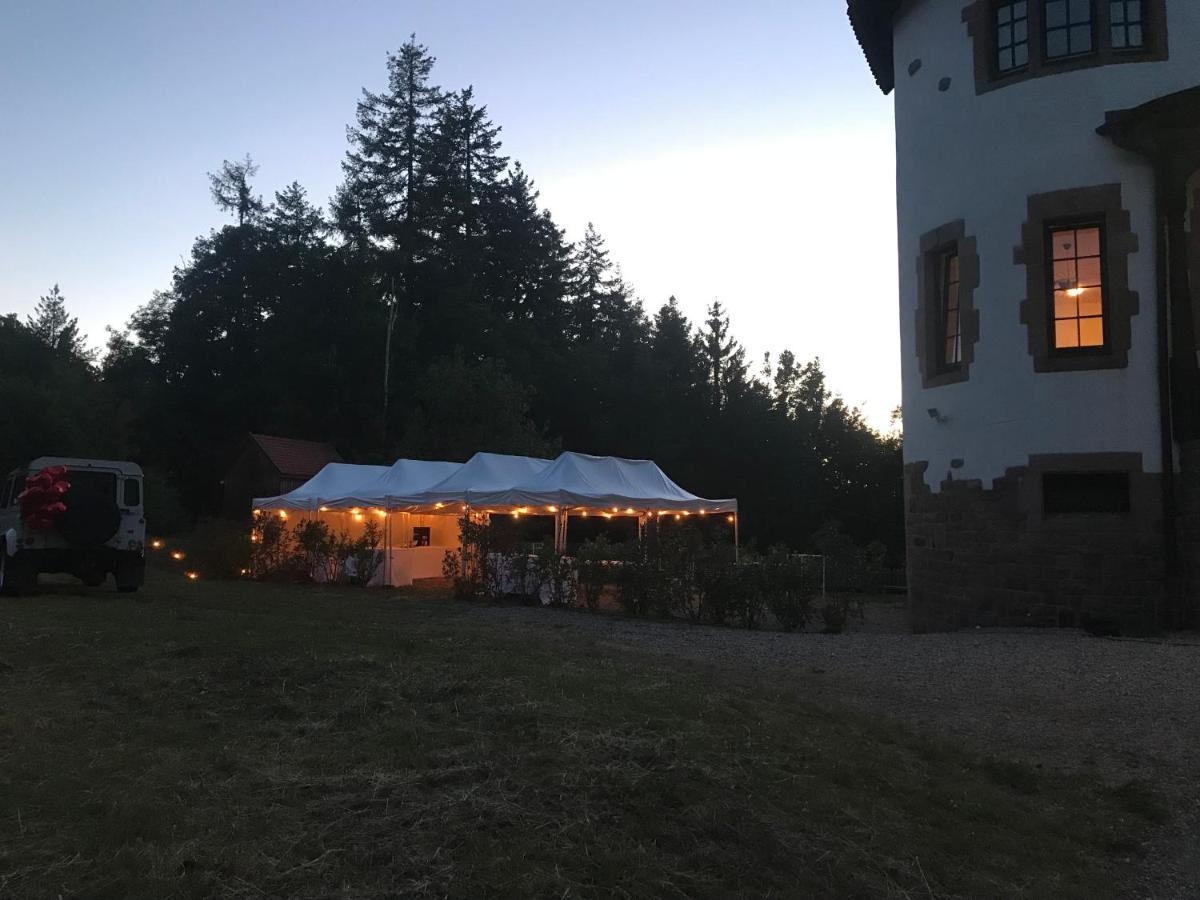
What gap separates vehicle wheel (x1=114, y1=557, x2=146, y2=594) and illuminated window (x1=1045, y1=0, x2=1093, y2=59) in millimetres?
14804

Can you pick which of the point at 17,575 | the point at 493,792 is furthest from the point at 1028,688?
the point at 17,575

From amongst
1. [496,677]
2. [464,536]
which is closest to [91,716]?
[496,677]

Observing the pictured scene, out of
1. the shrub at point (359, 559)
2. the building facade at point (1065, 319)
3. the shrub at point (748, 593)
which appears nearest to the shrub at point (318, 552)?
the shrub at point (359, 559)

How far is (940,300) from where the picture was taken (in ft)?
43.0

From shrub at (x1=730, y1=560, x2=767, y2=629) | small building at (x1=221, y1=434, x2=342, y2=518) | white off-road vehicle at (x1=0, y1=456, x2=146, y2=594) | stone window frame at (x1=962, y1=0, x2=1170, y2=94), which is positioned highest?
stone window frame at (x1=962, y1=0, x2=1170, y2=94)

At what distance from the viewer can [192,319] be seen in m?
44.7

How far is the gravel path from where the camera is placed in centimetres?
534

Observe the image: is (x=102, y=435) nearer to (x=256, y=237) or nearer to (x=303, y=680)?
(x=256, y=237)

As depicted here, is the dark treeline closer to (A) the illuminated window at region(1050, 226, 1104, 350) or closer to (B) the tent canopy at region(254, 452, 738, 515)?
(B) the tent canopy at region(254, 452, 738, 515)

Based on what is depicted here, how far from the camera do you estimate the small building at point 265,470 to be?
115ft

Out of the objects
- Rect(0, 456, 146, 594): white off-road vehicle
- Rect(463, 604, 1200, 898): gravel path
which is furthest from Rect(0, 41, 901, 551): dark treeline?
Rect(463, 604, 1200, 898): gravel path

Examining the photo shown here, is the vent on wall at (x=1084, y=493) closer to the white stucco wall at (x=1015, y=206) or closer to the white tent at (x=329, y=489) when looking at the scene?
the white stucco wall at (x=1015, y=206)

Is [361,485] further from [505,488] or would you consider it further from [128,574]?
[128,574]

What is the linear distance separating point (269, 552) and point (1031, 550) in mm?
14606
